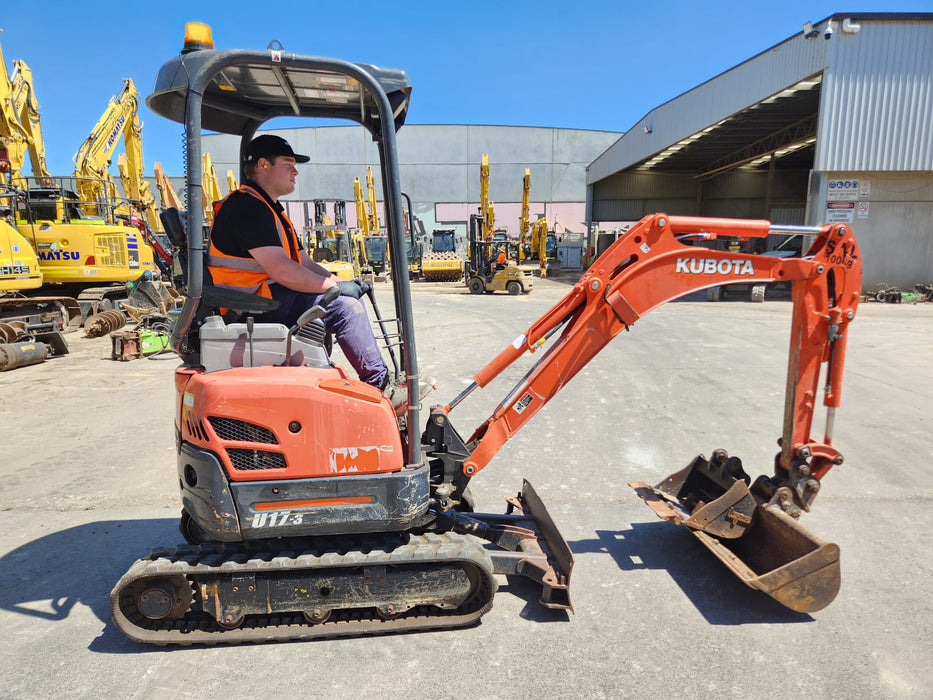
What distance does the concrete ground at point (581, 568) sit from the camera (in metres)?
2.50

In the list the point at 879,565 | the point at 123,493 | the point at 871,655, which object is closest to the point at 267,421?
the point at 123,493

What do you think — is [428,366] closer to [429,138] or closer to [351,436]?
[351,436]

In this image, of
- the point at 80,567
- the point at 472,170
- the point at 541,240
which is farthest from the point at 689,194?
the point at 80,567

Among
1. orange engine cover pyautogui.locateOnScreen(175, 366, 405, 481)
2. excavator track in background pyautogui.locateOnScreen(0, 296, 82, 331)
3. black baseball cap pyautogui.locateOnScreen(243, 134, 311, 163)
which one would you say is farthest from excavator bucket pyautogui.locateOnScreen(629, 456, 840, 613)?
excavator track in background pyautogui.locateOnScreen(0, 296, 82, 331)

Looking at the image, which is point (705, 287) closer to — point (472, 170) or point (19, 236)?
point (19, 236)

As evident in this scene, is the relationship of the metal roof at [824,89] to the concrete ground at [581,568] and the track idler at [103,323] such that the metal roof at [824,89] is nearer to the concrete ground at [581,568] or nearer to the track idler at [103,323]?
the concrete ground at [581,568]

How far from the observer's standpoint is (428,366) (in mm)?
8508

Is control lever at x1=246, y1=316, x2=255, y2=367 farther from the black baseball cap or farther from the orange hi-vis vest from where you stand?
the black baseball cap

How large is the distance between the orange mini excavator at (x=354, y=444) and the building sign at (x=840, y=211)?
57.3 ft

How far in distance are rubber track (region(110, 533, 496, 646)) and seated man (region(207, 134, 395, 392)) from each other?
2.95ft

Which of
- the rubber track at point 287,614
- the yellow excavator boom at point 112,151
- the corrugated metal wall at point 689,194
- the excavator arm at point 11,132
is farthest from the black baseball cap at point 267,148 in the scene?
the corrugated metal wall at point 689,194

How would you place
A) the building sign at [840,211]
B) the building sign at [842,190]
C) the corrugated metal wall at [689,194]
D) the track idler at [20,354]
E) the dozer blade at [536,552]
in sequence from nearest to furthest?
the dozer blade at [536,552] < the track idler at [20,354] < the building sign at [842,190] < the building sign at [840,211] < the corrugated metal wall at [689,194]

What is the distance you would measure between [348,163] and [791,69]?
104 feet

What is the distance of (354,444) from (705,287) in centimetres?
204
